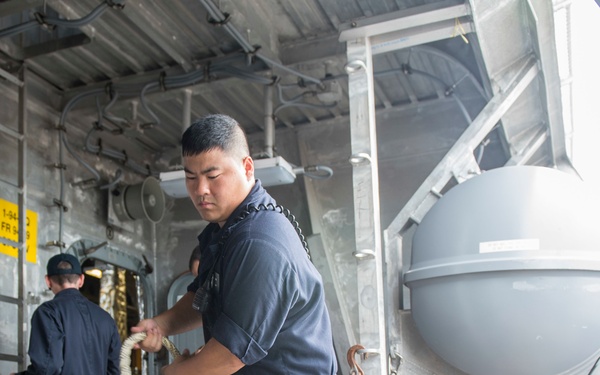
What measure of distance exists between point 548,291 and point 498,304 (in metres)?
0.27

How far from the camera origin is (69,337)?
206 inches

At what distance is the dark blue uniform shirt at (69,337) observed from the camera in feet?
16.6

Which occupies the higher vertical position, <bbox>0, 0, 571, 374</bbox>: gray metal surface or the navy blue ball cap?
<bbox>0, 0, 571, 374</bbox>: gray metal surface

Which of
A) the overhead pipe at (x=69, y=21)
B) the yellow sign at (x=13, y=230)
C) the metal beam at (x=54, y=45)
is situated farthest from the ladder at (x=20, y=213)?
the overhead pipe at (x=69, y=21)

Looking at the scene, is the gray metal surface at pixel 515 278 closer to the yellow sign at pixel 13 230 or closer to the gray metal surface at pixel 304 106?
the gray metal surface at pixel 304 106

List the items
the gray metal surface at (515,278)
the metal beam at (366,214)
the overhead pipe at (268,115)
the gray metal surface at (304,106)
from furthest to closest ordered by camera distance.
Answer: the overhead pipe at (268,115) < the gray metal surface at (304,106) < the metal beam at (366,214) < the gray metal surface at (515,278)

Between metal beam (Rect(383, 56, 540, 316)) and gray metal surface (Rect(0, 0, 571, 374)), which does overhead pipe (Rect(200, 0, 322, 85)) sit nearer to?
gray metal surface (Rect(0, 0, 571, 374))

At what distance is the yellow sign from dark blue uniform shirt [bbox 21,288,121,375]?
1.15 metres

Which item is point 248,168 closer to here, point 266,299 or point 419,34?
point 266,299

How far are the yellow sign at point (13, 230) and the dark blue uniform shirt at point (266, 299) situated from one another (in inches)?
183

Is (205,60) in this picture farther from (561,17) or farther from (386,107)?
(561,17)

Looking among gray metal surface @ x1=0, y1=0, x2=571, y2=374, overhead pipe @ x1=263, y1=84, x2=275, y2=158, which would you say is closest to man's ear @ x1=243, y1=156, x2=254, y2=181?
gray metal surface @ x1=0, y1=0, x2=571, y2=374

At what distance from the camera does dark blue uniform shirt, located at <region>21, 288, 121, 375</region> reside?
16.6ft

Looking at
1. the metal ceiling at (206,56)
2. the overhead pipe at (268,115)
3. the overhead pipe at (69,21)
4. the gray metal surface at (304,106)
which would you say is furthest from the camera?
the overhead pipe at (268,115)
